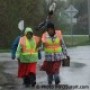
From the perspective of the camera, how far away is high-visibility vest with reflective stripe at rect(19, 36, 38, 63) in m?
14.5

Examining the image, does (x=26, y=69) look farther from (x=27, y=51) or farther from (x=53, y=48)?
(x=53, y=48)

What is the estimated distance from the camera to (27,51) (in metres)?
14.6

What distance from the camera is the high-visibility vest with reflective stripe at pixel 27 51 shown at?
47.6 feet

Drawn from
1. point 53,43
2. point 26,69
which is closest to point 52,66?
point 53,43

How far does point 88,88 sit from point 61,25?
1985 inches

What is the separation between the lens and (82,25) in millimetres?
94312

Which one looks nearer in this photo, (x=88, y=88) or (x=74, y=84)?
(x=88, y=88)

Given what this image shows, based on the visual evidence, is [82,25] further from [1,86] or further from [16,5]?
[1,86]

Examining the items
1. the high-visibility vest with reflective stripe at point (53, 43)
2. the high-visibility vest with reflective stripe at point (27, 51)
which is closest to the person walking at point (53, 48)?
the high-visibility vest with reflective stripe at point (53, 43)

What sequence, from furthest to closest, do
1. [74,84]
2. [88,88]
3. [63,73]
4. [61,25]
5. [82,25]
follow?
[82,25], [61,25], [63,73], [74,84], [88,88]

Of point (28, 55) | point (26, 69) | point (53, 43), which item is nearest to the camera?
point (53, 43)

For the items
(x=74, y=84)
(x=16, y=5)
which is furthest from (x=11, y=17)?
(x=74, y=84)

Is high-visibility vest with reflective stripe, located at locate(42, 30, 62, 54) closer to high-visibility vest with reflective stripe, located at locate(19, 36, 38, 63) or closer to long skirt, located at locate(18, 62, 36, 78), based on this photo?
high-visibility vest with reflective stripe, located at locate(19, 36, 38, 63)

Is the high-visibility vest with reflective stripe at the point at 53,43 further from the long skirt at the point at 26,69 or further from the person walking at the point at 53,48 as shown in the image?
the long skirt at the point at 26,69
